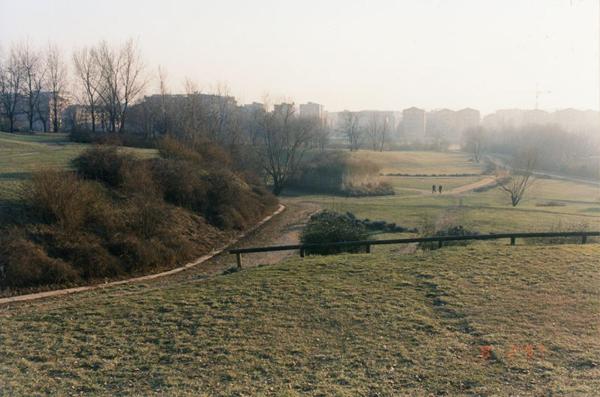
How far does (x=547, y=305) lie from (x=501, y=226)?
65.0 feet

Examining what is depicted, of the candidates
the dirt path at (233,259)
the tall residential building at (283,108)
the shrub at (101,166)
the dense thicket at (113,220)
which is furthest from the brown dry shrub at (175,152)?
the tall residential building at (283,108)

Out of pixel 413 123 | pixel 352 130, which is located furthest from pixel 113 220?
pixel 413 123

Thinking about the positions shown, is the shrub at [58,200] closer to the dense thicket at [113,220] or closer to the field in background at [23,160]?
the dense thicket at [113,220]

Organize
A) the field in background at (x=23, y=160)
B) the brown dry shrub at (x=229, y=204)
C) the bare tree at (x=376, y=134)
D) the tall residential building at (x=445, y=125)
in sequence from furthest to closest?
the tall residential building at (x=445, y=125) → the bare tree at (x=376, y=134) → the brown dry shrub at (x=229, y=204) → the field in background at (x=23, y=160)

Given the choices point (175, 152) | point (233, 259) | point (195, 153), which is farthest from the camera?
point (195, 153)

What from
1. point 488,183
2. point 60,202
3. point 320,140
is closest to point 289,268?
point 60,202

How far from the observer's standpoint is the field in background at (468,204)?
1158 inches

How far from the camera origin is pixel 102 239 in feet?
57.1

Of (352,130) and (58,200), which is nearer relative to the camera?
(58,200)

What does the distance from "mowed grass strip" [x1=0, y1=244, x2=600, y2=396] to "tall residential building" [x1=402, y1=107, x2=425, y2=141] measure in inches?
6026

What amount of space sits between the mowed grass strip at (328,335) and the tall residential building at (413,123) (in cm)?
15306

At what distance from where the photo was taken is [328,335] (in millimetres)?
8008

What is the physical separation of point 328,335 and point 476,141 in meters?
97.5

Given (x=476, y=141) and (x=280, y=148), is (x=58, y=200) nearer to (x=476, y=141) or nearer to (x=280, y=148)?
(x=280, y=148)
